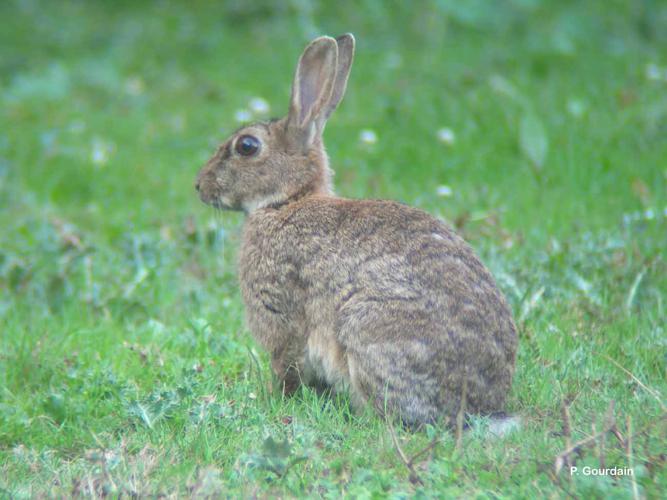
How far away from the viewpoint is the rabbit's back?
4.71 metres

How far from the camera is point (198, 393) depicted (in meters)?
5.15

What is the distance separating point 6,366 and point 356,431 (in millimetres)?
2106

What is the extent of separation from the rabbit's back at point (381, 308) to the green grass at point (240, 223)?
0.65ft

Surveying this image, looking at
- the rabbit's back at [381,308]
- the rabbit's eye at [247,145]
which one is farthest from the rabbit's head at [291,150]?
the rabbit's back at [381,308]

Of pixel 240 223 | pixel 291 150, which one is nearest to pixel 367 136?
pixel 240 223

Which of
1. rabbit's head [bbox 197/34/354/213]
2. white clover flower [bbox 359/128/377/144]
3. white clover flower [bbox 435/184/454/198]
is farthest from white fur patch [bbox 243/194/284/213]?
white clover flower [bbox 359/128/377/144]

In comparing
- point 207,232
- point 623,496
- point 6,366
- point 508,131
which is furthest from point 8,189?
point 623,496

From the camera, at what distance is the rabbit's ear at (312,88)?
227 inches

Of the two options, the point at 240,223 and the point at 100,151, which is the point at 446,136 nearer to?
the point at 240,223

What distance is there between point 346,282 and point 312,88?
1.37 metres

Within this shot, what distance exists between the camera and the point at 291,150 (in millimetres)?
5863

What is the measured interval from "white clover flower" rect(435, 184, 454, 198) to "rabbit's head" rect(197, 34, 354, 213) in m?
2.00

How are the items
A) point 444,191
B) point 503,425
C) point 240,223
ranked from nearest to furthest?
point 503,425, point 240,223, point 444,191

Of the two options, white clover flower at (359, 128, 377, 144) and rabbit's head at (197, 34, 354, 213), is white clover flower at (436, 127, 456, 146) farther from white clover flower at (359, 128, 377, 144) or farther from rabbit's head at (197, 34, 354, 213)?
rabbit's head at (197, 34, 354, 213)
